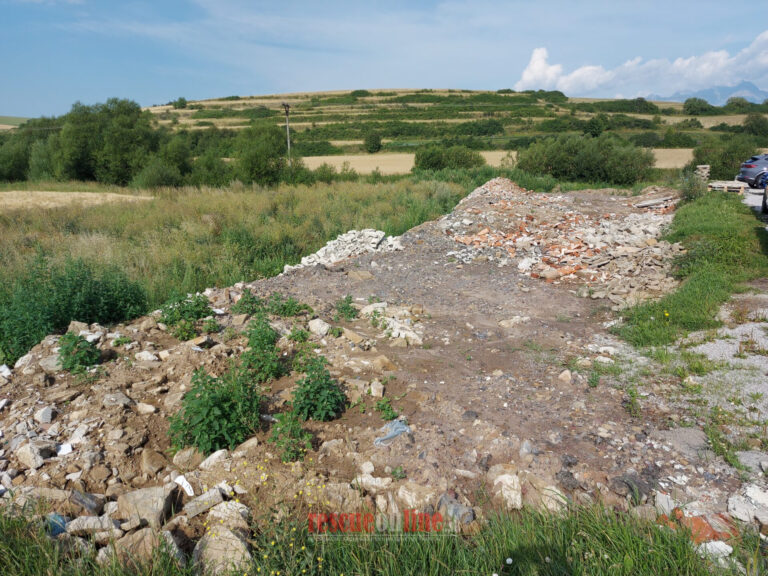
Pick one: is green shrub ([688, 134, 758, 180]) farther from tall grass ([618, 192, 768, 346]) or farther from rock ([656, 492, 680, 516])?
rock ([656, 492, 680, 516])

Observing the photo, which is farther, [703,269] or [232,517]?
[703,269]

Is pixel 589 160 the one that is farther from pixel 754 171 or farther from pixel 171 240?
pixel 171 240

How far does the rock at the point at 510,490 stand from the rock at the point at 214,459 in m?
1.98

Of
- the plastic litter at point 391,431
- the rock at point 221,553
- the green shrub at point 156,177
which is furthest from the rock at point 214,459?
the green shrub at point 156,177

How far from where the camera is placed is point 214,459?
334 centimetres

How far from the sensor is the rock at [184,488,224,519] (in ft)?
9.38

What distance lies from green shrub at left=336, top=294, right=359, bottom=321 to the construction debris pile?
3.68 m

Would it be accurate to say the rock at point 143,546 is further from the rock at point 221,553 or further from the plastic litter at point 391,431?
the plastic litter at point 391,431

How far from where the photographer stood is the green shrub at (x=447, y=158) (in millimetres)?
29656

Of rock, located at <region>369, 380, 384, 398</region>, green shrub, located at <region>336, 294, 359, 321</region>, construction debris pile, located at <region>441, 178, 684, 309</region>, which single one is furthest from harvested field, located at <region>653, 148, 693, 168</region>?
rock, located at <region>369, 380, 384, 398</region>

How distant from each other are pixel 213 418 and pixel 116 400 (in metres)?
1.18

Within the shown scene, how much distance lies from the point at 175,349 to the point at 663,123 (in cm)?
6071

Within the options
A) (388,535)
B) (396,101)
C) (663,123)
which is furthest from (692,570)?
(396,101)

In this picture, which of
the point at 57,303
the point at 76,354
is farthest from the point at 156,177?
the point at 76,354
